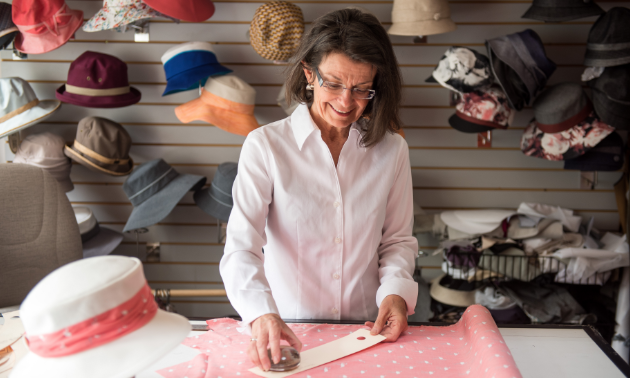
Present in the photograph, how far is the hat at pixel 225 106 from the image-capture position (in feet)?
8.28

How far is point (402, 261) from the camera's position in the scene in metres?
1.42

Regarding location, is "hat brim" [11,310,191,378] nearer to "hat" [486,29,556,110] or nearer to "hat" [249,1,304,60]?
"hat" [249,1,304,60]

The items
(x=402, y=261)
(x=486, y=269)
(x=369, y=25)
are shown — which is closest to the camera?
(x=369, y=25)

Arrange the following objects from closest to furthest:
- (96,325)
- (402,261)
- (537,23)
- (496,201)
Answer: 1. (96,325)
2. (402,261)
3. (537,23)
4. (496,201)

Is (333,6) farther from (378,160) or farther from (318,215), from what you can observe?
(318,215)

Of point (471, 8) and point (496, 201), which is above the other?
point (471, 8)

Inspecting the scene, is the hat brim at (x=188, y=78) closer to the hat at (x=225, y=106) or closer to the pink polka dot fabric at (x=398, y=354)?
the hat at (x=225, y=106)

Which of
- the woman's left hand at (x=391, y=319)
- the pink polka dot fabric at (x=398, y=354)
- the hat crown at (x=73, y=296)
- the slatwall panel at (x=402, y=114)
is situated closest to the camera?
the hat crown at (x=73, y=296)

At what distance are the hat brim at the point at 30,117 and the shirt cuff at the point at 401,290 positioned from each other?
213 centimetres

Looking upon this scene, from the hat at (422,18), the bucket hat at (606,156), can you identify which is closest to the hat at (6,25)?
the hat at (422,18)

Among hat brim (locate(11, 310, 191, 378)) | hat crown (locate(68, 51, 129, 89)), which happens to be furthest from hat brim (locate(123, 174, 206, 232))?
hat brim (locate(11, 310, 191, 378))

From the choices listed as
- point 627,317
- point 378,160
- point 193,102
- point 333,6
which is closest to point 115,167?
point 193,102

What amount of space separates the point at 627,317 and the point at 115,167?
9.54ft

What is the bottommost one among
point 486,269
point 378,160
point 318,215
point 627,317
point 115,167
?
point 627,317
